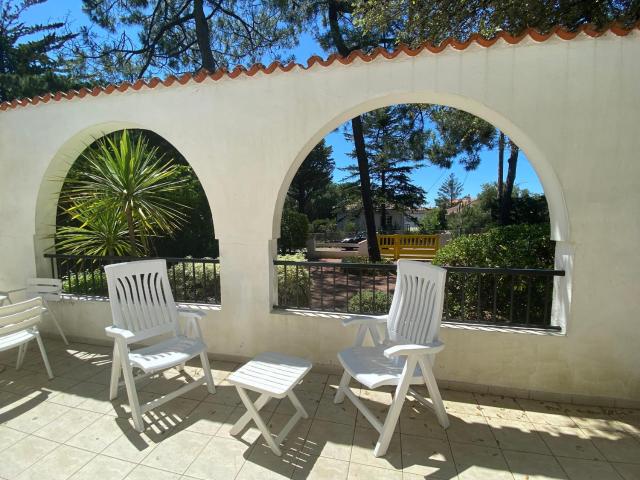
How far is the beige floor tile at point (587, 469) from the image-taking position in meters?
1.94

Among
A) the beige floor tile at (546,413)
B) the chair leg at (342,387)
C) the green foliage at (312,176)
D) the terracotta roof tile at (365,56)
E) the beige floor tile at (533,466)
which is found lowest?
the beige floor tile at (533,466)

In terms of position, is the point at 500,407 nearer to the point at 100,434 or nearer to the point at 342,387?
the point at 342,387

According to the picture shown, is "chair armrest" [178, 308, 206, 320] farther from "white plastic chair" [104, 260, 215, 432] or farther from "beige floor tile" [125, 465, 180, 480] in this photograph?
"beige floor tile" [125, 465, 180, 480]

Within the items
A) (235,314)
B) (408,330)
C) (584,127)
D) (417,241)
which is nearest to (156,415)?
(235,314)

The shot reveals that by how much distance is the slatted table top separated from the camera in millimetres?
2064

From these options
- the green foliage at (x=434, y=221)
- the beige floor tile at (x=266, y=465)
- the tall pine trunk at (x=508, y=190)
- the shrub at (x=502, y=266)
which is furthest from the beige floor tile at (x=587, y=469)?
the green foliage at (x=434, y=221)

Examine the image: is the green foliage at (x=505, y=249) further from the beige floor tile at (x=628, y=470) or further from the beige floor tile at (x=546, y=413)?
the beige floor tile at (x=628, y=470)

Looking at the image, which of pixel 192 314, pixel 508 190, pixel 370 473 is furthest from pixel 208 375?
pixel 508 190

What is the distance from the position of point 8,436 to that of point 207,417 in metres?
1.31

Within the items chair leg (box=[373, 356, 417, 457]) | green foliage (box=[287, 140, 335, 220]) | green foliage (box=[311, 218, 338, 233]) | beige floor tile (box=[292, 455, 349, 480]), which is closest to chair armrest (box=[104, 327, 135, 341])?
beige floor tile (box=[292, 455, 349, 480])

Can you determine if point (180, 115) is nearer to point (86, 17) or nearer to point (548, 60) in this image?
point (548, 60)

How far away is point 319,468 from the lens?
1.99m

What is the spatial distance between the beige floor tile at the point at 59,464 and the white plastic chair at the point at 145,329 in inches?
13.6

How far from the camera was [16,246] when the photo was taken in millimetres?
4055
